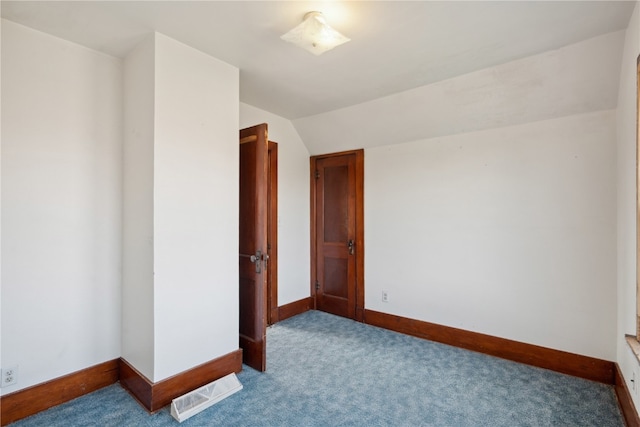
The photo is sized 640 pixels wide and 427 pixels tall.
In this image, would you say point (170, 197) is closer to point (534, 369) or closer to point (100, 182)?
point (100, 182)

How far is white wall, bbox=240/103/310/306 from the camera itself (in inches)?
152

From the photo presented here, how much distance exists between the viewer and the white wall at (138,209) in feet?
6.97

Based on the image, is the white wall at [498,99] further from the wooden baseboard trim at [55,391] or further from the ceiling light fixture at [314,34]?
the wooden baseboard trim at [55,391]

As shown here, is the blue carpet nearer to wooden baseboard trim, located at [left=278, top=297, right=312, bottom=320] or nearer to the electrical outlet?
the electrical outlet

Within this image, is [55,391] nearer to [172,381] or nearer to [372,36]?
[172,381]

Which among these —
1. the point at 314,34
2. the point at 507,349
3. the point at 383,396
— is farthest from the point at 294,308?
the point at 314,34

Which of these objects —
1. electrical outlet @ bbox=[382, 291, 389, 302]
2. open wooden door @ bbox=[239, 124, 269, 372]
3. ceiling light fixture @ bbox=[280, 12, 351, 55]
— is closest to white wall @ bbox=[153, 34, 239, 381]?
open wooden door @ bbox=[239, 124, 269, 372]

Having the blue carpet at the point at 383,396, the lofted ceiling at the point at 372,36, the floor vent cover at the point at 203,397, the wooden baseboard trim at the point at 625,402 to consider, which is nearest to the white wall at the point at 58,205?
the lofted ceiling at the point at 372,36

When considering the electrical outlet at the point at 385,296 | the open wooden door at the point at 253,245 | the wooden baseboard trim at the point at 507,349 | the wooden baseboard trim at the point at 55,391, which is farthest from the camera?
the electrical outlet at the point at 385,296

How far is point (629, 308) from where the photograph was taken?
202cm

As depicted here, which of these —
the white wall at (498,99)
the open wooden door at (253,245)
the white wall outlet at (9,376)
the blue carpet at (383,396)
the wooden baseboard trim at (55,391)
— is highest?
the white wall at (498,99)

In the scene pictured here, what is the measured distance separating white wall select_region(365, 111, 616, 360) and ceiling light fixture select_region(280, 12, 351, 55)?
183 centimetres

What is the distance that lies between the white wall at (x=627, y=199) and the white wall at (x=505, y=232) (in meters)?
0.13

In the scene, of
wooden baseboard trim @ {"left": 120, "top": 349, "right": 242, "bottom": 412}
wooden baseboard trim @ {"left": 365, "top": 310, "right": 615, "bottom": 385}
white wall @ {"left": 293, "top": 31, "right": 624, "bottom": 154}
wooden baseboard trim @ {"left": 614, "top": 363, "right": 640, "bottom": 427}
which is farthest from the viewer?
wooden baseboard trim @ {"left": 365, "top": 310, "right": 615, "bottom": 385}
